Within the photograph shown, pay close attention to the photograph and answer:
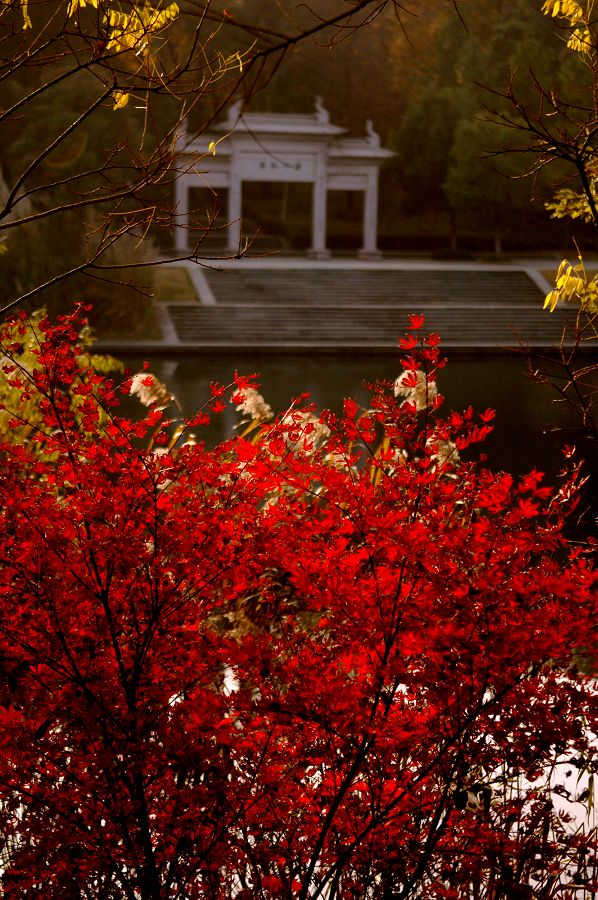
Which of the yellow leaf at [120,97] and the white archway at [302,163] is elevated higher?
the white archway at [302,163]

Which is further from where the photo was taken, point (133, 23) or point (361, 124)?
point (361, 124)

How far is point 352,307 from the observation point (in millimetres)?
23438

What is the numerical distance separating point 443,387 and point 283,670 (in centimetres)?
1439

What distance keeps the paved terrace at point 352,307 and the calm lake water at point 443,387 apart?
25.5 inches

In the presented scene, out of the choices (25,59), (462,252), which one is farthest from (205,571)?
(462,252)

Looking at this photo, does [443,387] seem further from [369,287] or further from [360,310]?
[369,287]

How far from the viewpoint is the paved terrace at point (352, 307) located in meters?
21.4

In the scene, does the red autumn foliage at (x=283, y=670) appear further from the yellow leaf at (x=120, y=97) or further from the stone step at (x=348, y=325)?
the stone step at (x=348, y=325)

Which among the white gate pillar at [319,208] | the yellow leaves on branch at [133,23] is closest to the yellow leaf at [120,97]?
the yellow leaves on branch at [133,23]

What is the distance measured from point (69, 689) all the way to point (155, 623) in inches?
9.4

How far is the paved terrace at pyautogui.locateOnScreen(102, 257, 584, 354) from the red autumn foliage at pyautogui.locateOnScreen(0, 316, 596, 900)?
1727cm

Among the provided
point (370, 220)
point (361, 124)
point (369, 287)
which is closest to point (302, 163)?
point (370, 220)

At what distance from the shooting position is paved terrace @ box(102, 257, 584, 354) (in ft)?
70.3

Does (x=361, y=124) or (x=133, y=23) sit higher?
(x=361, y=124)
